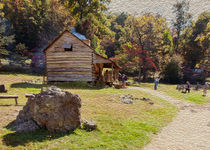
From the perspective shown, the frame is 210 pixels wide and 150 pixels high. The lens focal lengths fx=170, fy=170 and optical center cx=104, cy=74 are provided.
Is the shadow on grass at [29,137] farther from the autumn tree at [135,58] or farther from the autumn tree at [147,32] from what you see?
the autumn tree at [147,32]

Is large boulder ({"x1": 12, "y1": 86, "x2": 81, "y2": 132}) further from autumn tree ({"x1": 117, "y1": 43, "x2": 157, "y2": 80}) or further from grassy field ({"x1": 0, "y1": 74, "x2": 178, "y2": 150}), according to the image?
autumn tree ({"x1": 117, "y1": 43, "x2": 157, "y2": 80})

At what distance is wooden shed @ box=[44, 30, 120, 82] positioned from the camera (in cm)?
2025

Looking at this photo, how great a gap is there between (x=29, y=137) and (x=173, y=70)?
36482 millimetres

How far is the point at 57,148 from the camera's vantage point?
542 centimetres

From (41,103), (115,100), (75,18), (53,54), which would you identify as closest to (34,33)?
(75,18)

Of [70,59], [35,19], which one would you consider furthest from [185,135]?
[35,19]

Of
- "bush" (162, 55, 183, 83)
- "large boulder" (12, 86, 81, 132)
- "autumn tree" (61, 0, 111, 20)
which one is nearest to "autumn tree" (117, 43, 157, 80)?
"bush" (162, 55, 183, 83)

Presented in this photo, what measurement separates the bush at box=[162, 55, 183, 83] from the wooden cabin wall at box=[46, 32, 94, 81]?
23.6m

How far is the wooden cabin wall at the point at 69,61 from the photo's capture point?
20.3 m

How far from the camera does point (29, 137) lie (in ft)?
19.3

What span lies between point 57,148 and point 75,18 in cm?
3777

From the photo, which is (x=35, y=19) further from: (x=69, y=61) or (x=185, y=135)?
(x=185, y=135)

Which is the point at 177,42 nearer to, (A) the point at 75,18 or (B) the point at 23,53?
(A) the point at 75,18

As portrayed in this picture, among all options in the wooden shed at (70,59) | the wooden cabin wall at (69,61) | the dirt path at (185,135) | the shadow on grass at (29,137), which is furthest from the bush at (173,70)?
the shadow on grass at (29,137)
